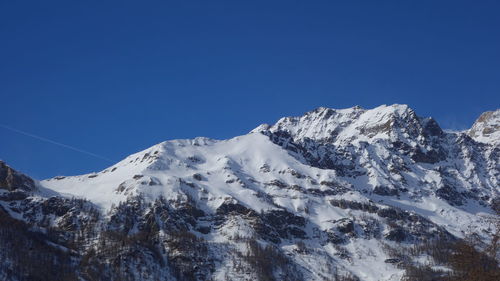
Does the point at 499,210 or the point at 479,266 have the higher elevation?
the point at 499,210

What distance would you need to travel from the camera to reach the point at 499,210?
156ft

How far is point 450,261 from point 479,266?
2635 millimetres

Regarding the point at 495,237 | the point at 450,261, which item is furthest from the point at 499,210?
the point at 450,261

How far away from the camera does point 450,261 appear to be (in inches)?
1962

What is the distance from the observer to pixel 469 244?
49.2 metres

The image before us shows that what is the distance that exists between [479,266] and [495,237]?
3.32 meters

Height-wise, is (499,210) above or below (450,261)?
above

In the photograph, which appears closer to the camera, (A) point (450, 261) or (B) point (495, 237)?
(B) point (495, 237)

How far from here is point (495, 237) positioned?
45938 millimetres

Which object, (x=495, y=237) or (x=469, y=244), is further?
(x=469, y=244)

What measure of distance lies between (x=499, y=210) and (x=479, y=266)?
488cm

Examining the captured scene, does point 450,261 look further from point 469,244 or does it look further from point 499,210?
point 499,210

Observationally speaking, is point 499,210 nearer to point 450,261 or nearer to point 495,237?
point 495,237

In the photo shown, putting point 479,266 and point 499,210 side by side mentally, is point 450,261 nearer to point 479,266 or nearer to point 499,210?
point 479,266
